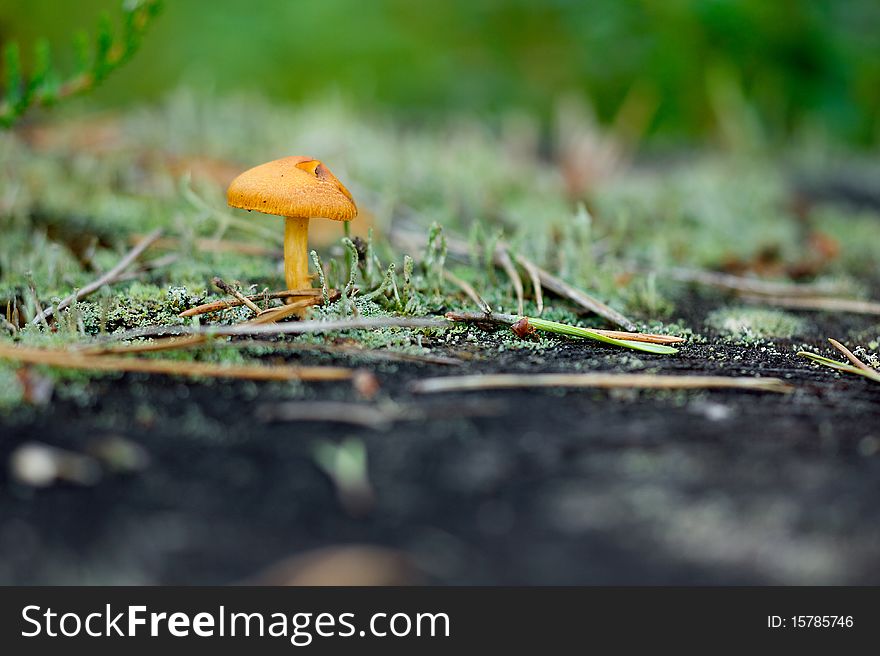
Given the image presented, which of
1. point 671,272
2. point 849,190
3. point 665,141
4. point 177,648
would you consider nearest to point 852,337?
point 671,272

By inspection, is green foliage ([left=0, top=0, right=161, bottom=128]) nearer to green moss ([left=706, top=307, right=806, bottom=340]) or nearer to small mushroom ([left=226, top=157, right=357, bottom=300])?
small mushroom ([left=226, top=157, right=357, bottom=300])

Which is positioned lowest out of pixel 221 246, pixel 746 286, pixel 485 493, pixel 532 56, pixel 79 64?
pixel 485 493

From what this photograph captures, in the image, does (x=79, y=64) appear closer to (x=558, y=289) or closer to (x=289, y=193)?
(x=289, y=193)

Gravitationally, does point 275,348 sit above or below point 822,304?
below

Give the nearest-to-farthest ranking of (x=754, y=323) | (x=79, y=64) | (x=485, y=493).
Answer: (x=485, y=493)
(x=754, y=323)
(x=79, y=64)

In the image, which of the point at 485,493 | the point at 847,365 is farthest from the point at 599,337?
the point at 485,493

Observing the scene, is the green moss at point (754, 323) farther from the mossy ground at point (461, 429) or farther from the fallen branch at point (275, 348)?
the fallen branch at point (275, 348)

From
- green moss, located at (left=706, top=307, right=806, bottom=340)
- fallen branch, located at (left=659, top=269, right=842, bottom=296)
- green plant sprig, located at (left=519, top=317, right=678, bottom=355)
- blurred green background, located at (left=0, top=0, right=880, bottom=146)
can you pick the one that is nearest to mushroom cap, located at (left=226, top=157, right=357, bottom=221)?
green plant sprig, located at (left=519, top=317, right=678, bottom=355)

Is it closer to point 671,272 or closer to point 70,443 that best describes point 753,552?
point 70,443
